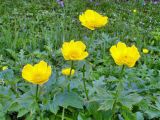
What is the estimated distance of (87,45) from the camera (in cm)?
414

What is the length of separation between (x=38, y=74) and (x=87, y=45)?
2.10m

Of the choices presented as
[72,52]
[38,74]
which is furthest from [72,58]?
[38,74]

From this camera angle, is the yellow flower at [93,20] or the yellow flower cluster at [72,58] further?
the yellow flower at [93,20]

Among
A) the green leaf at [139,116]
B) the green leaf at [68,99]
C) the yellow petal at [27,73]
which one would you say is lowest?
the green leaf at [139,116]

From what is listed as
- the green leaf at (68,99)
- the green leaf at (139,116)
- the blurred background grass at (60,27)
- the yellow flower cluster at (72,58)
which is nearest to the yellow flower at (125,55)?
the yellow flower cluster at (72,58)

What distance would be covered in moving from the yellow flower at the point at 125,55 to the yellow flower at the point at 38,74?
325 millimetres

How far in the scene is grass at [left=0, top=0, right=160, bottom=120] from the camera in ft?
8.36

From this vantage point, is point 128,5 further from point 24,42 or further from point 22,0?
point 24,42

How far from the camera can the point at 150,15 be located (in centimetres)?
652

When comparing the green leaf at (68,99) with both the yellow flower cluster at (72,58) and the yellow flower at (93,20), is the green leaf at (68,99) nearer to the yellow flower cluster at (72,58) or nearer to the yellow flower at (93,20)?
the yellow flower cluster at (72,58)

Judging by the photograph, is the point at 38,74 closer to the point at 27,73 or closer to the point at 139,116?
the point at 27,73

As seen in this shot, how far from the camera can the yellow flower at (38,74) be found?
6.70ft

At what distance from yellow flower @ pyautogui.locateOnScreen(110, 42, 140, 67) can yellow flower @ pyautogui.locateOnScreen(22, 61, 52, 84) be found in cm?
32

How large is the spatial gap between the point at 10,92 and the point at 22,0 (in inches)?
161
